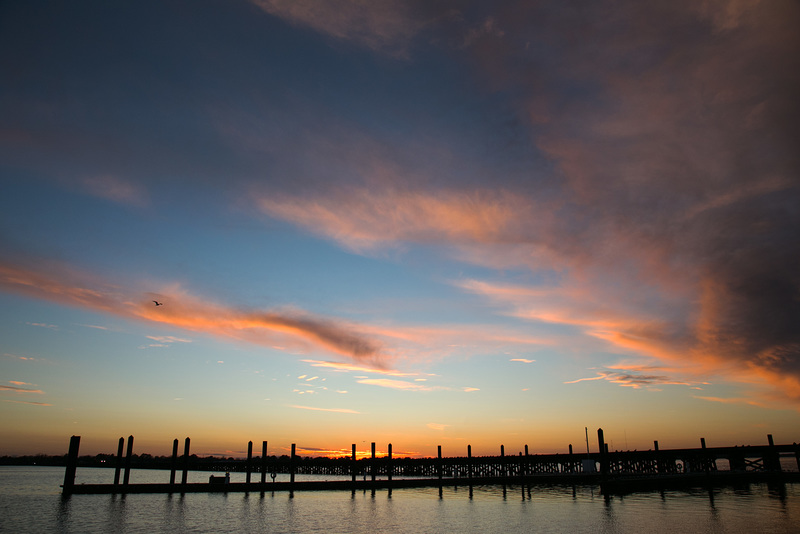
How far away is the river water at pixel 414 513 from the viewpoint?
33.0 meters

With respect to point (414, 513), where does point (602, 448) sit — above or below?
above

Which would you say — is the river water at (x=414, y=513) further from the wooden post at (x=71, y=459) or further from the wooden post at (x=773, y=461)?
the wooden post at (x=773, y=461)

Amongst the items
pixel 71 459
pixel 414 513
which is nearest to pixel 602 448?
pixel 414 513

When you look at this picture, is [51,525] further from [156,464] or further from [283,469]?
[283,469]

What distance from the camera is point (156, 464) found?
74688 mm

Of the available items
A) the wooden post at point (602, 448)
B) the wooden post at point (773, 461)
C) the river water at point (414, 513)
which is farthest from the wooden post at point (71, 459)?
the wooden post at point (773, 461)

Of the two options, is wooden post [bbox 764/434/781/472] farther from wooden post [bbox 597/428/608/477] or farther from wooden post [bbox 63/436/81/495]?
wooden post [bbox 63/436/81/495]

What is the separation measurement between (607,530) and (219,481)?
44.8 metres

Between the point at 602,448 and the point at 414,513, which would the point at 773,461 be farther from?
the point at 414,513

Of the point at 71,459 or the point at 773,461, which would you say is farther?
the point at 773,461

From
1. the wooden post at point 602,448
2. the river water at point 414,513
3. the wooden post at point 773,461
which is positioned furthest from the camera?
the wooden post at point 773,461

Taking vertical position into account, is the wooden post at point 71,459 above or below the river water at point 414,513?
above

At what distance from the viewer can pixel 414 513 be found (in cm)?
4150

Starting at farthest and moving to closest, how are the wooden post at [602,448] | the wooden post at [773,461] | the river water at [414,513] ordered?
the wooden post at [773,461], the wooden post at [602,448], the river water at [414,513]
